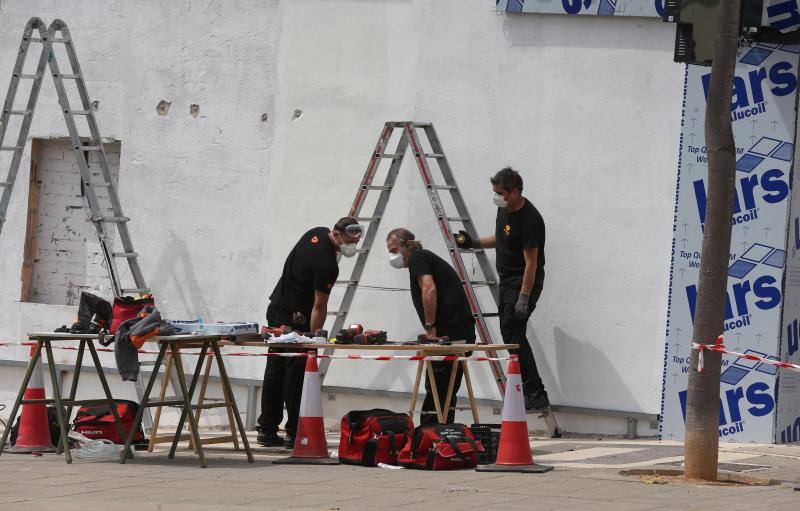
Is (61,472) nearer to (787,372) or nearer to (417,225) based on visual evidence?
(417,225)

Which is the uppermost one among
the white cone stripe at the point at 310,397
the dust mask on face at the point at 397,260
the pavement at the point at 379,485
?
the dust mask on face at the point at 397,260

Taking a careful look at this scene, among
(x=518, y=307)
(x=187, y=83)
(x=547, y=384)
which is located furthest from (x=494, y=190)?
(x=187, y=83)

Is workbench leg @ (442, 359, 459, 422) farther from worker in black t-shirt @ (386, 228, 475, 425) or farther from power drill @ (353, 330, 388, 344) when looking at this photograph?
power drill @ (353, 330, 388, 344)

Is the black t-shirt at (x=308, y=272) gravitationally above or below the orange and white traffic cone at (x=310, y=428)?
above

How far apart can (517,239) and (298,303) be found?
6.14 feet

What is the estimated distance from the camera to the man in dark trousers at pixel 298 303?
10883 millimetres

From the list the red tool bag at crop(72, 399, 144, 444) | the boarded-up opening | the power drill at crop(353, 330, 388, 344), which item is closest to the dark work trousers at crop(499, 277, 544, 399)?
the power drill at crop(353, 330, 388, 344)

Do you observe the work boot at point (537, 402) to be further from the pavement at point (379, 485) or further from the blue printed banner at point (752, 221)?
the blue printed banner at point (752, 221)

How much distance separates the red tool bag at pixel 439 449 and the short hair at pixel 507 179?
229 cm

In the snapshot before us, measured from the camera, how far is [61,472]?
9.18 meters

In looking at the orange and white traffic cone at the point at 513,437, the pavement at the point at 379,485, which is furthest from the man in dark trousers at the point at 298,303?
the orange and white traffic cone at the point at 513,437

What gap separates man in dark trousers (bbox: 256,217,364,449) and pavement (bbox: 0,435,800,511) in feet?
2.39

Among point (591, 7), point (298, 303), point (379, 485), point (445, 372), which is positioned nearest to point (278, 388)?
point (298, 303)

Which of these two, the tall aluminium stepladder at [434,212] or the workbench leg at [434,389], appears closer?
the workbench leg at [434,389]
